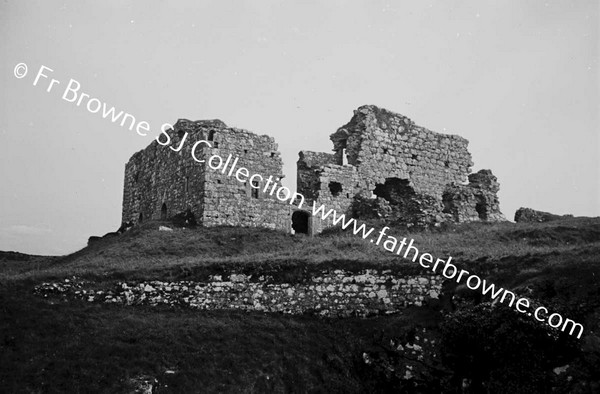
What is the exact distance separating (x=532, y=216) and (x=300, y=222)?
13340 mm

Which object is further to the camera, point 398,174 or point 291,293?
point 398,174

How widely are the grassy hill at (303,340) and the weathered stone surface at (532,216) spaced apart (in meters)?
16.2

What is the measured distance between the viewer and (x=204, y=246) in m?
25.0

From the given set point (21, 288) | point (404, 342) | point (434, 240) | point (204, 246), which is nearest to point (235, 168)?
point (204, 246)

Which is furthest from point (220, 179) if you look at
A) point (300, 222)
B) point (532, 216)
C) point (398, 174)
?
point (532, 216)

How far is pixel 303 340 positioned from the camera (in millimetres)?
16281

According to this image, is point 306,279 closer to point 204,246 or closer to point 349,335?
point 349,335

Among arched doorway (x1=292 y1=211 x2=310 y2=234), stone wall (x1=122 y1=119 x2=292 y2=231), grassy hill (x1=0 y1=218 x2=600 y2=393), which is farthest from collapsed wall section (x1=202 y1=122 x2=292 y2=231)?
grassy hill (x1=0 y1=218 x2=600 y2=393)

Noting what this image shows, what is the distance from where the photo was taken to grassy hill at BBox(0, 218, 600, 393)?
13359 mm

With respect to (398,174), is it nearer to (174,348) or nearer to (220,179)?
(220,179)

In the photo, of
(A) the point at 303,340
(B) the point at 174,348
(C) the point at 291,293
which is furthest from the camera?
(C) the point at 291,293

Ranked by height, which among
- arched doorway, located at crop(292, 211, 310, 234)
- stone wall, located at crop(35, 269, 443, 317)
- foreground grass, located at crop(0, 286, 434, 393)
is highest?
arched doorway, located at crop(292, 211, 310, 234)

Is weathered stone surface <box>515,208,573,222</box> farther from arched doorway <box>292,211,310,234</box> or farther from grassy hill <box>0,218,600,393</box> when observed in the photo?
grassy hill <box>0,218,600,393</box>

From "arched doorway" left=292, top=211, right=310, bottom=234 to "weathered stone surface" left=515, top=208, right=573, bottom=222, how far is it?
482 inches
